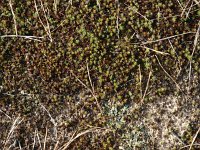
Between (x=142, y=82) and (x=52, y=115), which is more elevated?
(x=142, y=82)

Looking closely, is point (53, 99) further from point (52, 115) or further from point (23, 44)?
point (23, 44)

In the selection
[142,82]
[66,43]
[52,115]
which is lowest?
[52,115]

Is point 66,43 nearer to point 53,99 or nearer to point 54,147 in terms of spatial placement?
point 53,99

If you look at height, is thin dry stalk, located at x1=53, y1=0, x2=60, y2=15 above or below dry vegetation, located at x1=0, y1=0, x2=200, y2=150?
above

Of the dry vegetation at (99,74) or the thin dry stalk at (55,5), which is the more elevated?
the thin dry stalk at (55,5)

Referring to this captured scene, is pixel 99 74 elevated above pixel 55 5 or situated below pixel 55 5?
below

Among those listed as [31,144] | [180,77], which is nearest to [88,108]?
[31,144]

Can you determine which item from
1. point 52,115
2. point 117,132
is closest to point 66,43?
point 52,115
